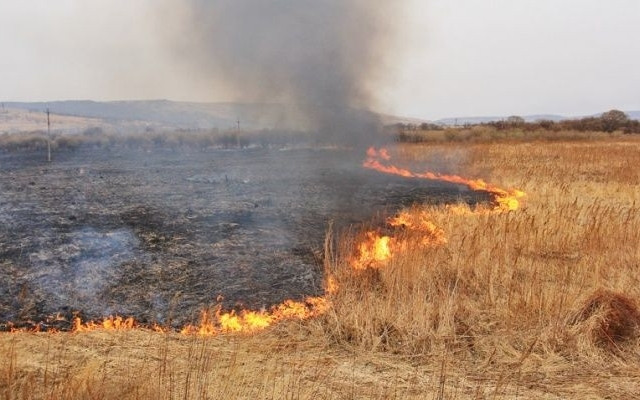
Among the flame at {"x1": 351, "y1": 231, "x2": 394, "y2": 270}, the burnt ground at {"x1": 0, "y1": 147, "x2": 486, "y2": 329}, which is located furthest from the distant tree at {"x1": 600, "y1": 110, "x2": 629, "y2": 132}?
the flame at {"x1": 351, "y1": 231, "x2": 394, "y2": 270}

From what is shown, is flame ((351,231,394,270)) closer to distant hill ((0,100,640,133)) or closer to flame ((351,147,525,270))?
flame ((351,147,525,270))

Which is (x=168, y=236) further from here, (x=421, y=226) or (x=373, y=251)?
(x=421, y=226)

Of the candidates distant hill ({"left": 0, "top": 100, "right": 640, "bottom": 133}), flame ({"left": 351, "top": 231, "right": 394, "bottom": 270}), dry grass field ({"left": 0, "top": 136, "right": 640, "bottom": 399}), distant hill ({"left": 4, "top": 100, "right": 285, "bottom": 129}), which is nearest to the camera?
dry grass field ({"left": 0, "top": 136, "right": 640, "bottom": 399})

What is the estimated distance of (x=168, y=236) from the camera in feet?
32.5

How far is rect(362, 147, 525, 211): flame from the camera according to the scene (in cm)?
1447

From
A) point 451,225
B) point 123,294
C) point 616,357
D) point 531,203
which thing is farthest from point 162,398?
point 531,203

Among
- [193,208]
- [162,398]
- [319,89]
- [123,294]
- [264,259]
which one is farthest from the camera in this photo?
[319,89]

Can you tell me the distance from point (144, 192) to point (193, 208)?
11.1ft

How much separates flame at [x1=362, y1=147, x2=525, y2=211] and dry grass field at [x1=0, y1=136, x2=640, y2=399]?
4884 mm

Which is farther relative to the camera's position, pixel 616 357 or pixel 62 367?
pixel 616 357

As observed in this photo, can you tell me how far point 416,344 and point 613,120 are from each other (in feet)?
237

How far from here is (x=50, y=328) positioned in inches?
234

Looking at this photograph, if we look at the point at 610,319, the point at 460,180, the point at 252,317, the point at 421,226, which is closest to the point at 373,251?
the point at 421,226

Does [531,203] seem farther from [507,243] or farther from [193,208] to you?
[193,208]
